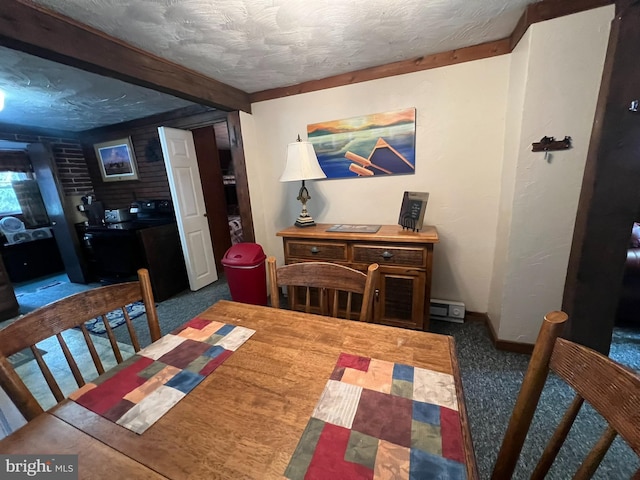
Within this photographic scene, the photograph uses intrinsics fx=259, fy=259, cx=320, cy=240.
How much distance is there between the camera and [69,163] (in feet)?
12.6

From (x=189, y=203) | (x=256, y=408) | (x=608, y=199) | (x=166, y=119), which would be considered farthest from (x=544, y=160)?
(x=166, y=119)

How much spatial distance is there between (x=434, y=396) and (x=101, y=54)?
2272 mm

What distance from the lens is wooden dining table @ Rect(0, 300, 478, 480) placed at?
1.78 ft

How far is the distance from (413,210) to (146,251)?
284 cm

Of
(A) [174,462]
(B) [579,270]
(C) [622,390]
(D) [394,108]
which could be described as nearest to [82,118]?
(D) [394,108]

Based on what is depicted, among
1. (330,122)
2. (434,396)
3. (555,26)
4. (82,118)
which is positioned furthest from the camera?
(82,118)

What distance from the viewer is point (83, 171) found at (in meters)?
4.00

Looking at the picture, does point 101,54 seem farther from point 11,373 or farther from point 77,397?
point 77,397

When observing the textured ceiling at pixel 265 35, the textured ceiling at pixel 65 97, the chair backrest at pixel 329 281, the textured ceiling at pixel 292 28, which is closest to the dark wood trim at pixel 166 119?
the textured ceiling at pixel 65 97

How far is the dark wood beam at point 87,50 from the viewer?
1.18m

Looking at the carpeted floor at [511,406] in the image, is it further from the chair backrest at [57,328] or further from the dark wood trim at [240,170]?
the chair backrest at [57,328]

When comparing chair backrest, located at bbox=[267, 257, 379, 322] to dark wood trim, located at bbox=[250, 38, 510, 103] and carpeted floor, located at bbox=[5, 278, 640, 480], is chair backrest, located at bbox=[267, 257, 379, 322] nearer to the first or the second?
carpeted floor, located at bbox=[5, 278, 640, 480]

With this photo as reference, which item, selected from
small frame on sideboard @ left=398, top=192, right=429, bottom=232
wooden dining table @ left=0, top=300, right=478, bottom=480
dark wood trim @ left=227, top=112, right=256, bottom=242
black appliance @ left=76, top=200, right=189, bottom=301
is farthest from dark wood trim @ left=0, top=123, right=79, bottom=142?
small frame on sideboard @ left=398, top=192, right=429, bottom=232

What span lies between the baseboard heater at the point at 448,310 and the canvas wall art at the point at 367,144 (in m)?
1.18
